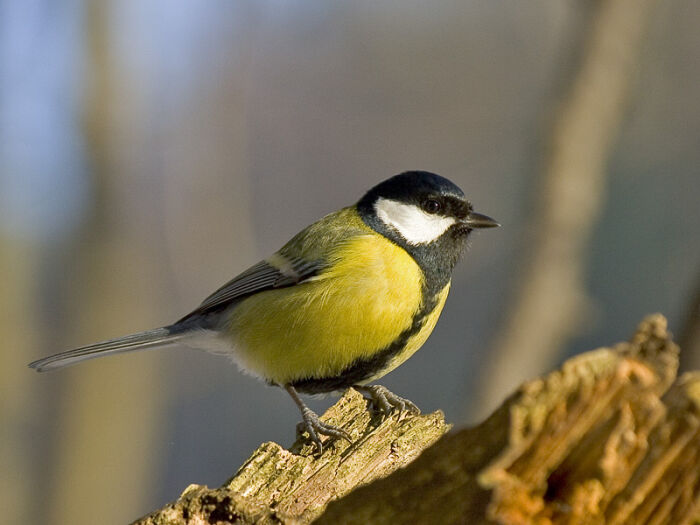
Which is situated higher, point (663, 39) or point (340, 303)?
point (663, 39)

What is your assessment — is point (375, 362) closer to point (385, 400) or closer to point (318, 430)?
point (385, 400)

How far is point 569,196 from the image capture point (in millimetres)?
4609

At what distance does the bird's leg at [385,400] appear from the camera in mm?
3059

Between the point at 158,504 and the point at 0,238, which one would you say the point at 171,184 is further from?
the point at 158,504

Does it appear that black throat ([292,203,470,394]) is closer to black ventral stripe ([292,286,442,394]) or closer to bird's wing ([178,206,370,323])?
black ventral stripe ([292,286,442,394])

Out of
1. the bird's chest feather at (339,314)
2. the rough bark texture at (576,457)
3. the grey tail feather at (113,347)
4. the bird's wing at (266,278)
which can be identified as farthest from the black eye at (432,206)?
the rough bark texture at (576,457)

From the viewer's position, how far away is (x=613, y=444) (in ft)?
4.40

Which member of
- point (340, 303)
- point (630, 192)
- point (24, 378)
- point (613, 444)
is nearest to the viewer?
point (613, 444)

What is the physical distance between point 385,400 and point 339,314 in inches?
16.2

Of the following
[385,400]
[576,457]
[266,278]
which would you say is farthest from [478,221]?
[576,457]

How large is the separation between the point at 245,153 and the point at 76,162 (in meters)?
1.19

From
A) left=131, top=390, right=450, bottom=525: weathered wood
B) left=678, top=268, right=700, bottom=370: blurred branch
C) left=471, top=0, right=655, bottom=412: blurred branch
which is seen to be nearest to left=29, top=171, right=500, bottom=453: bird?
left=131, top=390, right=450, bottom=525: weathered wood

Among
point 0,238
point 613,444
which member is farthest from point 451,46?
point 613,444

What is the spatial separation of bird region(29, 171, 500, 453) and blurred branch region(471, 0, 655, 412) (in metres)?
1.48
